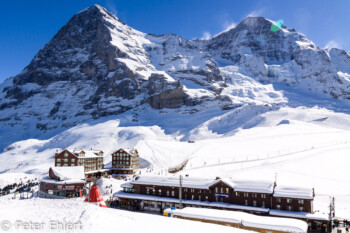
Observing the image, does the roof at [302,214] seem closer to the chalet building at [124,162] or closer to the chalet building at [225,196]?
Answer: the chalet building at [225,196]

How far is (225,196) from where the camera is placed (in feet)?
127

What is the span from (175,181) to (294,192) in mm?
17093

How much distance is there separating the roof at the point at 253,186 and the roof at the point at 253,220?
9923mm

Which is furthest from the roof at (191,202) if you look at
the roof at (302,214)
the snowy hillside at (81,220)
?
the snowy hillside at (81,220)

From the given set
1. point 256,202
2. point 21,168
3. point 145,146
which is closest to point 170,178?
point 256,202

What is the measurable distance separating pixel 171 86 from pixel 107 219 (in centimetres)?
17074

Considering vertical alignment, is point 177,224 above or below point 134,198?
above

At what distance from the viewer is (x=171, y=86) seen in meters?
182

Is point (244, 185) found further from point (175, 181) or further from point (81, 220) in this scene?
point (81, 220)

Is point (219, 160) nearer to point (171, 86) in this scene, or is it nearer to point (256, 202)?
point (256, 202)

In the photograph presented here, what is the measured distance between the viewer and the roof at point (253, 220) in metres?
24.2

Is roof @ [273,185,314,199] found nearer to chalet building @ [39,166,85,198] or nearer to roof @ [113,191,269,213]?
roof @ [113,191,269,213]

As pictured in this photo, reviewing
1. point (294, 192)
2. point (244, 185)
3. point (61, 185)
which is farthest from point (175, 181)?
point (61, 185)

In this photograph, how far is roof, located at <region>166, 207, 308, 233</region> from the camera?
79.3 feet
